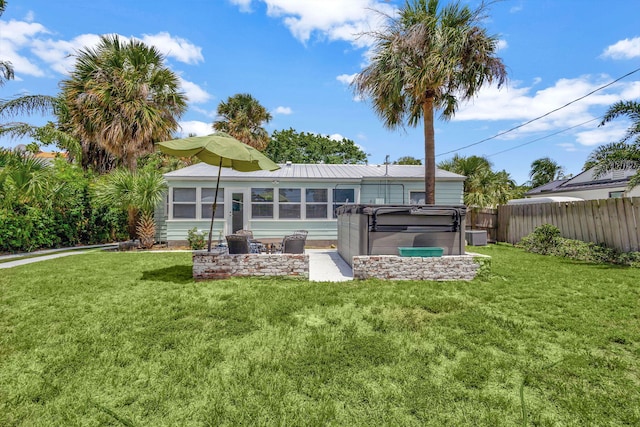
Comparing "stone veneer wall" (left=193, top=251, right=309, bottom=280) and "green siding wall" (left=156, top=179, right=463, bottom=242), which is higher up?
"green siding wall" (left=156, top=179, right=463, bottom=242)

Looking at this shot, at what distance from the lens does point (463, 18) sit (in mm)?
9453

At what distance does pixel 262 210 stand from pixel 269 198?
0.57 metres

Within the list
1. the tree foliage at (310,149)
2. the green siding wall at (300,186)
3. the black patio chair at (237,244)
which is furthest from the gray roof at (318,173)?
the tree foliage at (310,149)

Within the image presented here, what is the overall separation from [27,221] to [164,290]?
811 centimetres

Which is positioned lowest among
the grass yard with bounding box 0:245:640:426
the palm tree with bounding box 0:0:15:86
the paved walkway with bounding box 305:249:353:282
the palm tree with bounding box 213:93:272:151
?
the grass yard with bounding box 0:245:640:426

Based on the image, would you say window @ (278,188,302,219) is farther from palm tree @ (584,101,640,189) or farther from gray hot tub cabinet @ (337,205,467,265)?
palm tree @ (584,101,640,189)

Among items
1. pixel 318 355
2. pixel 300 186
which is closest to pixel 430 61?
pixel 300 186

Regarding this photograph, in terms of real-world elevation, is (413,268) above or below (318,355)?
above

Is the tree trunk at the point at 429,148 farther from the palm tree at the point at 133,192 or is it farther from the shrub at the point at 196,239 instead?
the palm tree at the point at 133,192

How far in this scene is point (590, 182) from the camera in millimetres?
19281

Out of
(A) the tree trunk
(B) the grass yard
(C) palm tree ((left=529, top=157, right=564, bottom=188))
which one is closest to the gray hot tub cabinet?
(B) the grass yard

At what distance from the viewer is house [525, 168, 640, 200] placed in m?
16.7

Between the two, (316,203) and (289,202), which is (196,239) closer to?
(289,202)

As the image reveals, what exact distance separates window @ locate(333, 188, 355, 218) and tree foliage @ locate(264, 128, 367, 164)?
1913 centimetres
